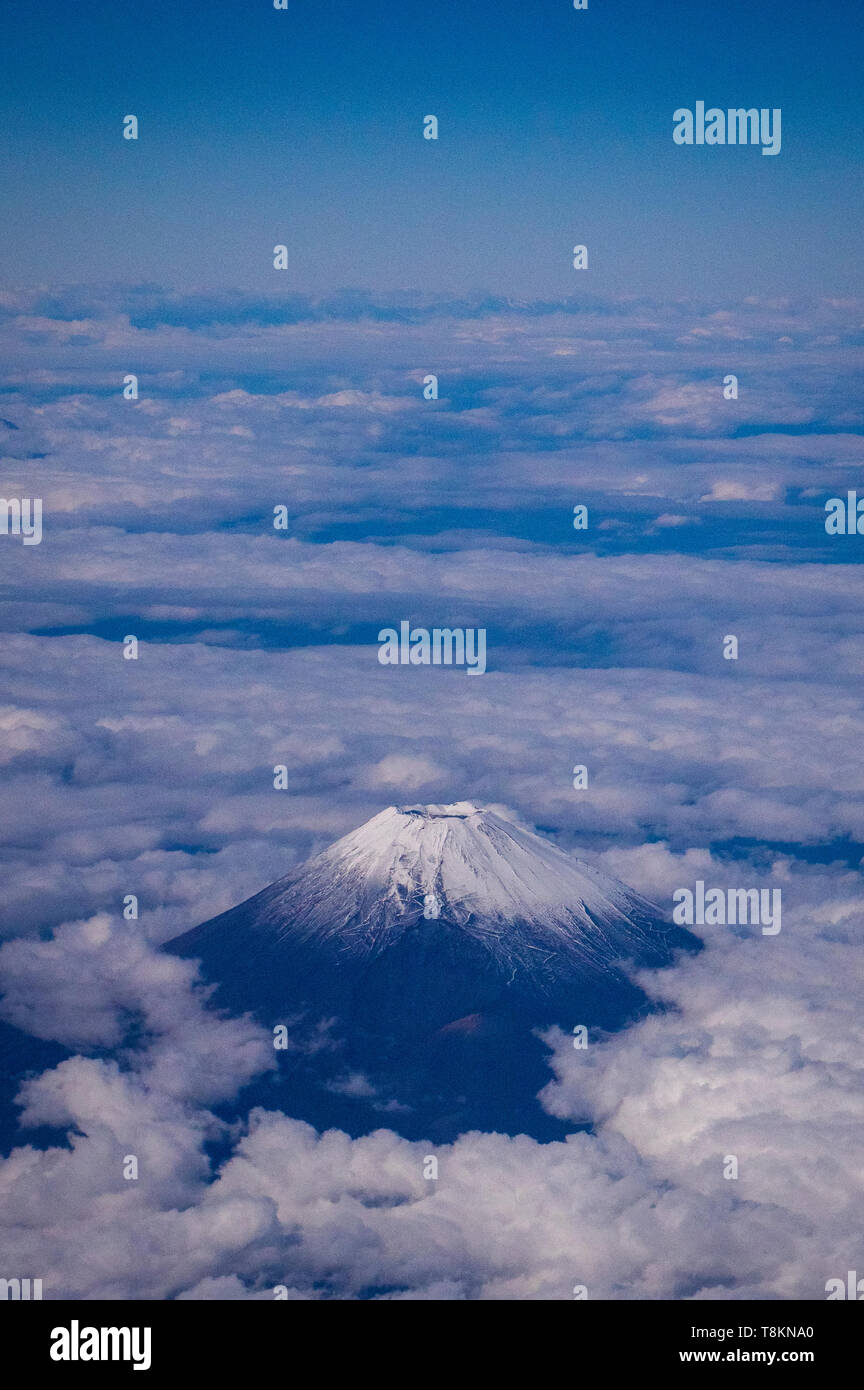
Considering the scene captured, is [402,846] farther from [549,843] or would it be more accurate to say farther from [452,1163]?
[452,1163]

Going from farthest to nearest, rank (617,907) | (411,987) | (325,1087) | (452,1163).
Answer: (617,907) → (411,987) → (325,1087) → (452,1163)

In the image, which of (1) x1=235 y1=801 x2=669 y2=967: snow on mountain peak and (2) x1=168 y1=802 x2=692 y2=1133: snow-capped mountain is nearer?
(2) x1=168 y1=802 x2=692 y2=1133: snow-capped mountain


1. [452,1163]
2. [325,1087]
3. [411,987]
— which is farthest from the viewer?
[411,987]

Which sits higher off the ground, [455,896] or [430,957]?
[455,896]

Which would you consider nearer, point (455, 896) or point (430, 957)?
point (455, 896)

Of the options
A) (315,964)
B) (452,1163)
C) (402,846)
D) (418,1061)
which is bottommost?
(452,1163)

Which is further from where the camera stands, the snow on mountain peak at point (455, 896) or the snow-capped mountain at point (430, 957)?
the snow on mountain peak at point (455, 896)

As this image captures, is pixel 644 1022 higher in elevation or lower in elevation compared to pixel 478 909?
lower

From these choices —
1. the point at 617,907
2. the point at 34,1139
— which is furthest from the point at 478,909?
the point at 34,1139
